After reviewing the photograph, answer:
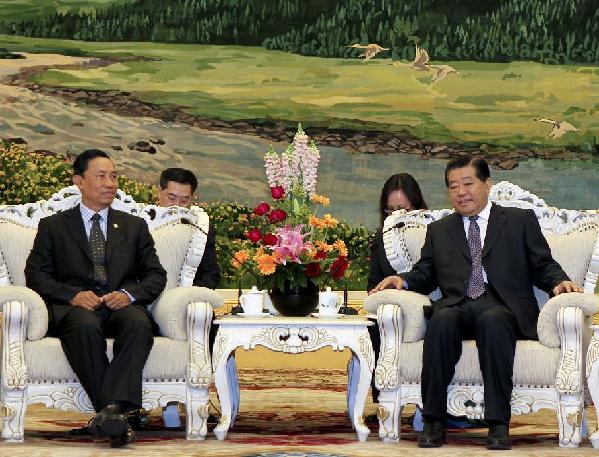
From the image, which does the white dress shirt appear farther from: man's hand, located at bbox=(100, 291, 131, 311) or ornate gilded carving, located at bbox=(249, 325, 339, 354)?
man's hand, located at bbox=(100, 291, 131, 311)

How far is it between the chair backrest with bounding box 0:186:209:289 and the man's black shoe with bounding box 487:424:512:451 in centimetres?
180

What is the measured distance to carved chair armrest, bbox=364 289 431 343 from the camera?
18.1 feet

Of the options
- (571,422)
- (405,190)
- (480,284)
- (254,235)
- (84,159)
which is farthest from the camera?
(405,190)

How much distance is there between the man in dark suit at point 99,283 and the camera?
5.31m

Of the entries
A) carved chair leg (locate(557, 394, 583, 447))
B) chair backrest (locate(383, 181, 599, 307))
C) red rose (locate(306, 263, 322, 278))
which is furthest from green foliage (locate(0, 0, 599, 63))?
carved chair leg (locate(557, 394, 583, 447))

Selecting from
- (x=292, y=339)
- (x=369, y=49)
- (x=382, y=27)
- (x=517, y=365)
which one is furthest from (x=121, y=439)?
(x=382, y=27)

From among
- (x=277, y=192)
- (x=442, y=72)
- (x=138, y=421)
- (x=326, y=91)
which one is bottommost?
(x=138, y=421)

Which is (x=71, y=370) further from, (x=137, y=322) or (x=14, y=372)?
(x=137, y=322)

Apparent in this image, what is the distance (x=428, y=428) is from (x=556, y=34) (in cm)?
500

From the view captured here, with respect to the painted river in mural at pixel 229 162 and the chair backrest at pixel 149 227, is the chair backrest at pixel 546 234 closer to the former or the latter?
the chair backrest at pixel 149 227

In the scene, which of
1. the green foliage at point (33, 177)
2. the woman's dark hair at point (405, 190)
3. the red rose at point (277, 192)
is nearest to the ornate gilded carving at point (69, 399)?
the red rose at point (277, 192)

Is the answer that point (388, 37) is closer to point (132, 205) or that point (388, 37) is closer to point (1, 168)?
point (1, 168)

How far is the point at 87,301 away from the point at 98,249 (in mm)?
366

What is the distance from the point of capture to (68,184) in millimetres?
9156
